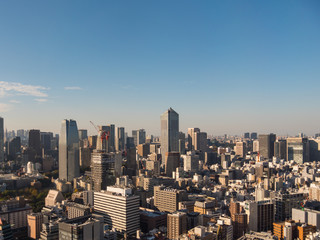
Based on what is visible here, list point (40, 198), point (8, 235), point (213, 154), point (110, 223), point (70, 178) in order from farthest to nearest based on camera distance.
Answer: point (213, 154) < point (70, 178) < point (40, 198) < point (110, 223) < point (8, 235)

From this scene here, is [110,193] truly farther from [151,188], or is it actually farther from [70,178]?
[70,178]

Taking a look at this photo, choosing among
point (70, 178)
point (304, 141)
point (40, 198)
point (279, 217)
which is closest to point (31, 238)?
point (40, 198)

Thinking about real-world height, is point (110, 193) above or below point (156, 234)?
above

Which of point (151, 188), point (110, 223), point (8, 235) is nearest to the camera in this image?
point (8, 235)

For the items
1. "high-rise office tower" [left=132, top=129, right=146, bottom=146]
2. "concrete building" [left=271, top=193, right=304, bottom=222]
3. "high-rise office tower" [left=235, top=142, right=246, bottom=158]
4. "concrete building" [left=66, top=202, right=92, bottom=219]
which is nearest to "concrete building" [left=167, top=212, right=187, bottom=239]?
"concrete building" [left=66, top=202, right=92, bottom=219]

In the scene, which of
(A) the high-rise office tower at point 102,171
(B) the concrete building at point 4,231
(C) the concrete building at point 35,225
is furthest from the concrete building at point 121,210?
(A) the high-rise office tower at point 102,171

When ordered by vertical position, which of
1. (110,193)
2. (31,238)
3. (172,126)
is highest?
(172,126)

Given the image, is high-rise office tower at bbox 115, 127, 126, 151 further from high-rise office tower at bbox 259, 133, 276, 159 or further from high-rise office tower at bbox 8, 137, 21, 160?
high-rise office tower at bbox 259, 133, 276, 159
